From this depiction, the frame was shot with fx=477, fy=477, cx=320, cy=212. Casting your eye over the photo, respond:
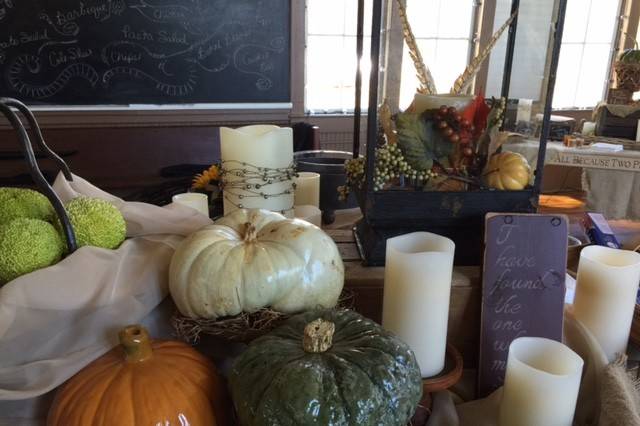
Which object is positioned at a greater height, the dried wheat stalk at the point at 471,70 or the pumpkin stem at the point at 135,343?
the dried wheat stalk at the point at 471,70

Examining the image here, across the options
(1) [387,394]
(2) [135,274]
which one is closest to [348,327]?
(1) [387,394]

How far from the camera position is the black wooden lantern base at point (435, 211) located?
0.74m

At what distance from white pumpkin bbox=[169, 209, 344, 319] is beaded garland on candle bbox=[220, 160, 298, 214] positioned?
0.72 ft

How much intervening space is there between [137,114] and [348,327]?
105 inches

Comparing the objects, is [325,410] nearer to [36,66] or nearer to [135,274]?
[135,274]

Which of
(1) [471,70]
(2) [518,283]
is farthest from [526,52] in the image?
(2) [518,283]

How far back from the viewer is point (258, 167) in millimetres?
826

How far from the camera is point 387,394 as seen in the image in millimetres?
482

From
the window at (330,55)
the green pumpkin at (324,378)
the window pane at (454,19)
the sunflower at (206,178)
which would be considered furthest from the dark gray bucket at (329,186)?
the window pane at (454,19)

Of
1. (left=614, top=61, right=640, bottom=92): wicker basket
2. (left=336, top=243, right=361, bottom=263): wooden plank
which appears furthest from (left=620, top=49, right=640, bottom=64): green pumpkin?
(left=336, top=243, right=361, bottom=263): wooden plank

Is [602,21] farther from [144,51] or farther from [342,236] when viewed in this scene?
[342,236]

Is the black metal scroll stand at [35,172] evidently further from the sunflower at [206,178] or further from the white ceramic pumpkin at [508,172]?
the white ceramic pumpkin at [508,172]

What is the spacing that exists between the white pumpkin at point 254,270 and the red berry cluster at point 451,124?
0.85ft

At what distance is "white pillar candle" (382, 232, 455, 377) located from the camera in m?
0.60
